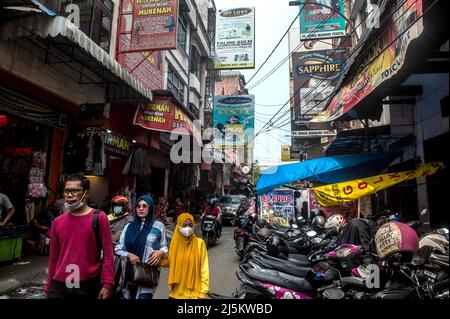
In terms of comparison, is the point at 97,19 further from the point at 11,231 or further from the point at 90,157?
the point at 11,231

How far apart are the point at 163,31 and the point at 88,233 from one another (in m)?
7.08

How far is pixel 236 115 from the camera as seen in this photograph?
16.0 metres

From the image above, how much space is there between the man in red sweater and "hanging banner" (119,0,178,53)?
255 inches

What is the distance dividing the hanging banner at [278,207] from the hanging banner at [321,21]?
20.5 feet

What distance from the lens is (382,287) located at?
3453 millimetres

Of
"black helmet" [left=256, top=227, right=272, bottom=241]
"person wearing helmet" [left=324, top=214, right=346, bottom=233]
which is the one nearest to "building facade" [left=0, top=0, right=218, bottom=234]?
"black helmet" [left=256, top=227, right=272, bottom=241]

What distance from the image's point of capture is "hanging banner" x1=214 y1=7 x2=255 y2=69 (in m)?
13.8

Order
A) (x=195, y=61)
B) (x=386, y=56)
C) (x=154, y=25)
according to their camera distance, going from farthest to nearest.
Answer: (x=195, y=61) < (x=154, y=25) < (x=386, y=56)

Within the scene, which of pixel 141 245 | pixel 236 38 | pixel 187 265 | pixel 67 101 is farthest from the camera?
pixel 236 38

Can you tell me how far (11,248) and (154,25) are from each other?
6677 mm

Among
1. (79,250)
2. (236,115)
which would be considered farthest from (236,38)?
(79,250)

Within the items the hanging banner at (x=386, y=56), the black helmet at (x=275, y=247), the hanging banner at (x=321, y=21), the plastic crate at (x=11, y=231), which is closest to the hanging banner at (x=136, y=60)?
the plastic crate at (x=11, y=231)

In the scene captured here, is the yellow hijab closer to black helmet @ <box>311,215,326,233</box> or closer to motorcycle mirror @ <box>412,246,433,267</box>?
motorcycle mirror @ <box>412,246,433,267</box>

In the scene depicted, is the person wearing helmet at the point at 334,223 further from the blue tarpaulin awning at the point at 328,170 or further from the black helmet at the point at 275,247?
the black helmet at the point at 275,247
